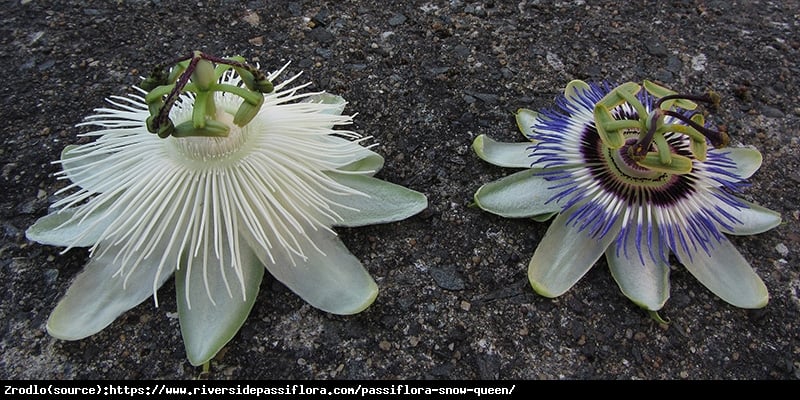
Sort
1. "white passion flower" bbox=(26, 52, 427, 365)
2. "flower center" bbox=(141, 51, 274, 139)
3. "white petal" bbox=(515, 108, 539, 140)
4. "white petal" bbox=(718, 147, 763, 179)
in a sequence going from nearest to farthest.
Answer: "flower center" bbox=(141, 51, 274, 139) → "white passion flower" bbox=(26, 52, 427, 365) → "white petal" bbox=(718, 147, 763, 179) → "white petal" bbox=(515, 108, 539, 140)

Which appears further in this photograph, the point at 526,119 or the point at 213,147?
the point at 526,119

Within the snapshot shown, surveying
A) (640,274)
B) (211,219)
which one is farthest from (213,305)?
(640,274)

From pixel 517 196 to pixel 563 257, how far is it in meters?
0.21

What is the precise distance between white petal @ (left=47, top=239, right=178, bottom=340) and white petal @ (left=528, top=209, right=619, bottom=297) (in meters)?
0.84

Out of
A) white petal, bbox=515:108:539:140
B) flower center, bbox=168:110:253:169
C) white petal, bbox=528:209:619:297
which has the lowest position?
white petal, bbox=528:209:619:297

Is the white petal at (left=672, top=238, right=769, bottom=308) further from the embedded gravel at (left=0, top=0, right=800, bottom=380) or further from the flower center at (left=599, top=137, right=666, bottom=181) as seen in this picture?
the flower center at (left=599, top=137, right=666, bottom=181)

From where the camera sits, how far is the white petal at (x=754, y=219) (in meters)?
1.75

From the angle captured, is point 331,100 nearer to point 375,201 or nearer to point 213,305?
point 375,201

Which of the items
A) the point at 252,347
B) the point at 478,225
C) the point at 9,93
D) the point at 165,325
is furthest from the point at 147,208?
the point at 9,93

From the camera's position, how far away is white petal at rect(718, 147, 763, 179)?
72.5 inches

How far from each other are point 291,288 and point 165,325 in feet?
1.00

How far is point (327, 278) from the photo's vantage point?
1586 mm

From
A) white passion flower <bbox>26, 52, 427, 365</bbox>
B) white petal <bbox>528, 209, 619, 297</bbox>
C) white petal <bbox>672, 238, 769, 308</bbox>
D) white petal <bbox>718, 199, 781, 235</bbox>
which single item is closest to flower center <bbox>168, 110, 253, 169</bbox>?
white passion flower <bbox>26, 52, 427, 365</bbox>

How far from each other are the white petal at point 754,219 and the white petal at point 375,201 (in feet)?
2.62
